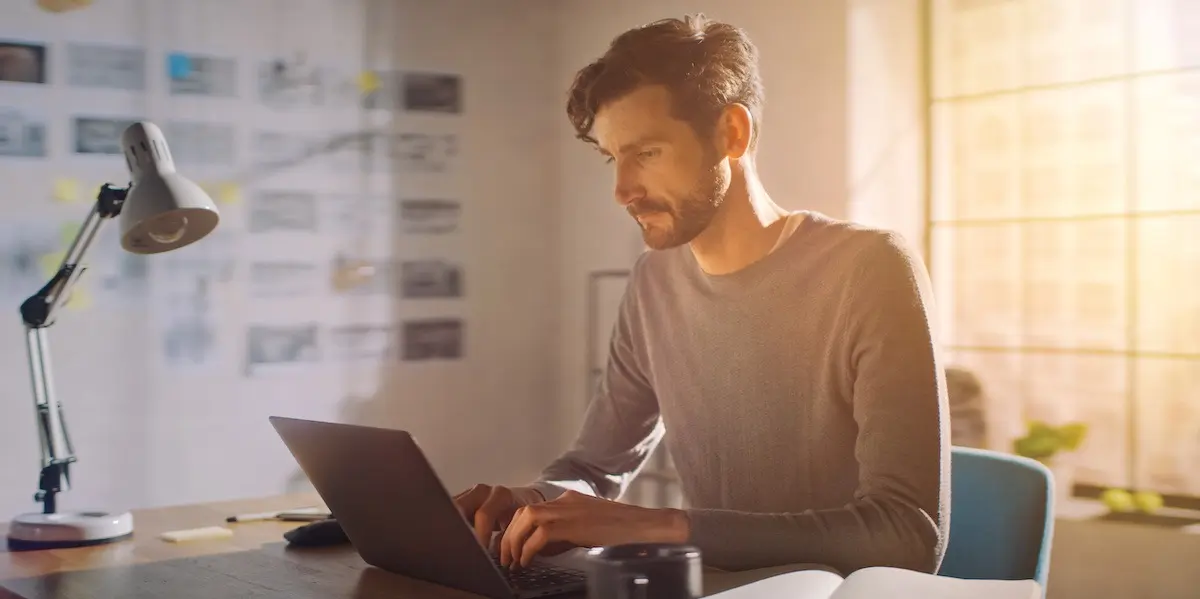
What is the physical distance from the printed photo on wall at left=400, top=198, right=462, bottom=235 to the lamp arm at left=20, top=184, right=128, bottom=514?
2249 mm

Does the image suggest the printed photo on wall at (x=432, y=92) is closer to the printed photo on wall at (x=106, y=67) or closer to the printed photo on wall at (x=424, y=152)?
the printed photo on wall at (x=424, y=152)

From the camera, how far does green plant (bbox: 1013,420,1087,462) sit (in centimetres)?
299

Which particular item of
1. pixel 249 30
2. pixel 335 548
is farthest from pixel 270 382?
pixel 335 548

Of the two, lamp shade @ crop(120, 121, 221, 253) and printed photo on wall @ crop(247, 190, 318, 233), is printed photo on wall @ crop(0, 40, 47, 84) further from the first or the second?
lamp shade @ crop(120, 121, 221, 253)

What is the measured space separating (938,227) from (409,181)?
176cm

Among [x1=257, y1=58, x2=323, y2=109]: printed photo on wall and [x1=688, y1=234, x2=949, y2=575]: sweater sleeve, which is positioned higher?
[x1=257, y1=58, x2=323, y2=109]: printed photo on wall

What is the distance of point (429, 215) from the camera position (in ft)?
13.5

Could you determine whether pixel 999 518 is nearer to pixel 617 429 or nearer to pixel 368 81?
pixel 617 429

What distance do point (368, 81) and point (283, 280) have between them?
0.73 m

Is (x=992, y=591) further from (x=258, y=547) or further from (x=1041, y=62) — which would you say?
(x=1041, y=62)

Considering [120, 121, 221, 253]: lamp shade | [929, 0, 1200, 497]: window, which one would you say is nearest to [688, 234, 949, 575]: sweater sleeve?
[120, 121, 221, 253]: lamp shade

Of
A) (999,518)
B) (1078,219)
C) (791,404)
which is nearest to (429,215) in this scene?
(1078,219)

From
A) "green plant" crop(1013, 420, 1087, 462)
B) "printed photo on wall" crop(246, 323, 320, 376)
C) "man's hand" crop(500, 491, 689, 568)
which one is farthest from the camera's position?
"printed photo on wall" crop(246, 323, 320, 376)

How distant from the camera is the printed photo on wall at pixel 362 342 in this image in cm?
391
